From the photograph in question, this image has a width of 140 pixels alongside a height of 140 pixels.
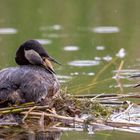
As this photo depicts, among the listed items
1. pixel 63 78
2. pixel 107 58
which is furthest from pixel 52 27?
pixel 63 78

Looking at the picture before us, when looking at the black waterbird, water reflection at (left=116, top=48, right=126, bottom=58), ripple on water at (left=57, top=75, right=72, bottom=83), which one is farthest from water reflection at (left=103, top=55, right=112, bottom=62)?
the black waterbird

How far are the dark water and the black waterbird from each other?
34.1 inches

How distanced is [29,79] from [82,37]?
776cm

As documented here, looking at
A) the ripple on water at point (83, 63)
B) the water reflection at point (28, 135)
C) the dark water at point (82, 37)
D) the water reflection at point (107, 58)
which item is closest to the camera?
the water reflection at point (28, 135)

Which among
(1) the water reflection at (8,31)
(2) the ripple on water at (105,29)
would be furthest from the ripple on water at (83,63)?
(1) the water reflection at (8,31)

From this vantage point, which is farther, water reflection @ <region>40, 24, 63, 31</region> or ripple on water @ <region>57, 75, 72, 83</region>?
water reflection @ <region>40, 24, 63, 31</region>

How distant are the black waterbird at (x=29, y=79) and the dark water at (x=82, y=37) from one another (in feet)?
2.84

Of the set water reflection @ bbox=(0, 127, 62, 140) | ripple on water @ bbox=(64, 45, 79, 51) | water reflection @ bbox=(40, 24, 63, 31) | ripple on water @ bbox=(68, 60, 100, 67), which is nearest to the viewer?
water reflection @ bbox=(0, 127, 62, 140)

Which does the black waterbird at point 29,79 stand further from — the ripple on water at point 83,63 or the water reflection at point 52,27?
the water reflection at point 52,27

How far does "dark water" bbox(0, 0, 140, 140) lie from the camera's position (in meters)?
12.8

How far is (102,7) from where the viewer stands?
73.7 feet

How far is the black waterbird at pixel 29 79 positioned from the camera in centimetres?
1002

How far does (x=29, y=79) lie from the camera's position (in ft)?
33.3

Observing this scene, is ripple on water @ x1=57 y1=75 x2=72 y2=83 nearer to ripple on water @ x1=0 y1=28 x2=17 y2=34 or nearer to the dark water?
the dark water
